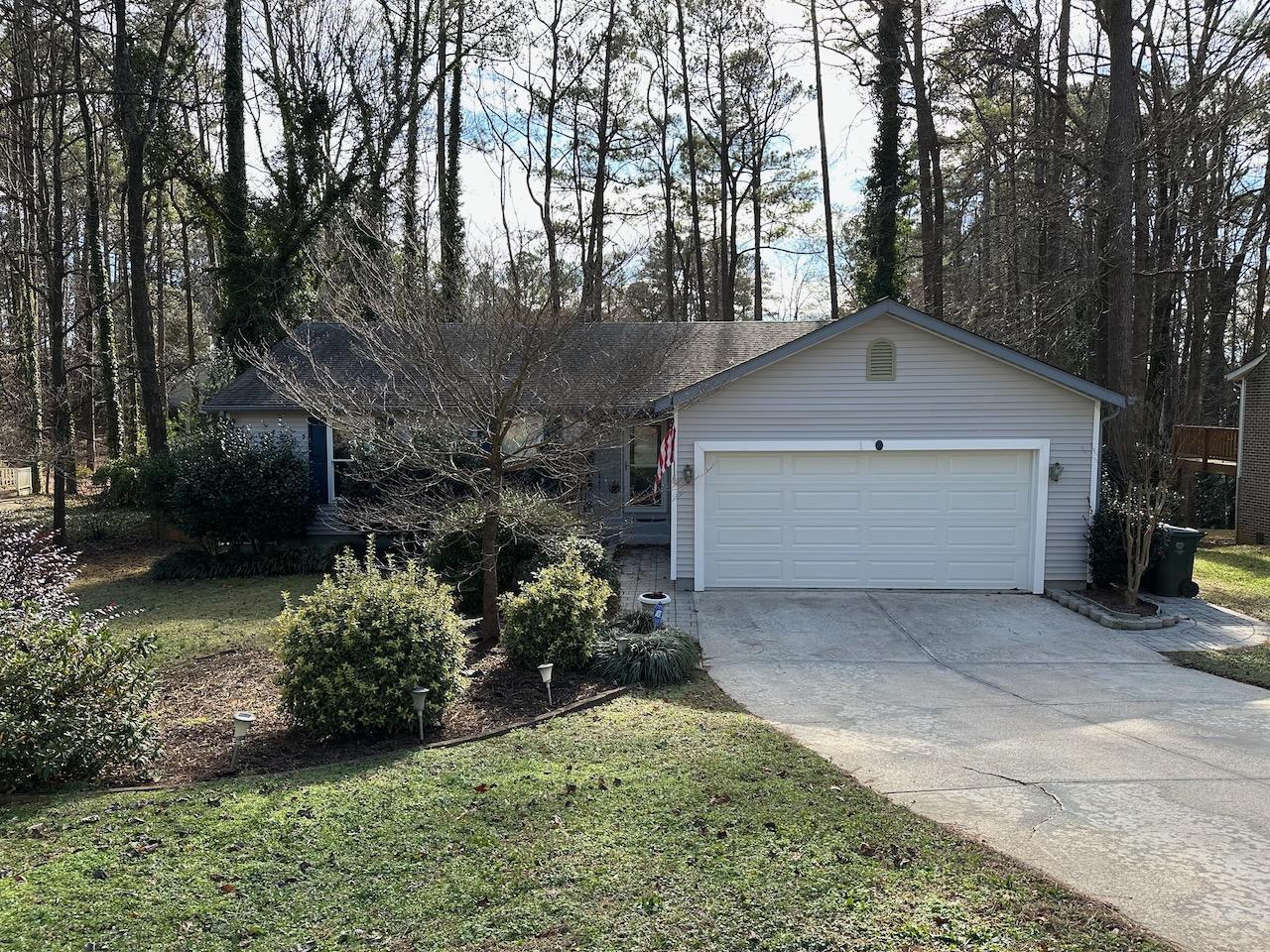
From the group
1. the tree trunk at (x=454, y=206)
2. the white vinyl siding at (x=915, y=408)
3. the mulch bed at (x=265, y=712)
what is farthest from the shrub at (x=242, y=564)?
the white vinyl siding at (x=915, y=408)

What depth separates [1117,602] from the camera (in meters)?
10.7

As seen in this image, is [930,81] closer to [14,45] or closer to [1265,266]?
[1265,266]

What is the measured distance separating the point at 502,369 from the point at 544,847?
4.52 metres

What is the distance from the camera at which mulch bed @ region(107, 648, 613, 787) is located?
5625 millimetres

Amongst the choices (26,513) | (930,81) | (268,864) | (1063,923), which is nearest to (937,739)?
(1063,923)

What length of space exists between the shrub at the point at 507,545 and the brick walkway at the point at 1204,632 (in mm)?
6712

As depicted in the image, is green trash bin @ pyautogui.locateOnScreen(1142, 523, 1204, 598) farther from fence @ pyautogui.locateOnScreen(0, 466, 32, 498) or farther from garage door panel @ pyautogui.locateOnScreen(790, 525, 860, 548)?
fence @ pyautogui.locateOnScreen(0, 466, 32, 498)

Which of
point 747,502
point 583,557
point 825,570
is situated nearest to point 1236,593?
point 825,570

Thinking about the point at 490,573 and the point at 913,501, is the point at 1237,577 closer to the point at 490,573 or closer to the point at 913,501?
the point at 913,501

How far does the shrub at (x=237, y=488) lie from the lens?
13469mm

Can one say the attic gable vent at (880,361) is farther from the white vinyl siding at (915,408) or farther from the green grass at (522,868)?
the green grass at (522,868)

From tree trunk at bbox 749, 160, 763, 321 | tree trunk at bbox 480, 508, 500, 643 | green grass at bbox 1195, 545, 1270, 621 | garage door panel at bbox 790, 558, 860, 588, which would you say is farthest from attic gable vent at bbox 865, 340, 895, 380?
tree trunk at bbox 749, 160, 763, 321

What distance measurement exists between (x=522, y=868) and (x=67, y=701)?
320cm

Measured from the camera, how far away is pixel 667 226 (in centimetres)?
2773
